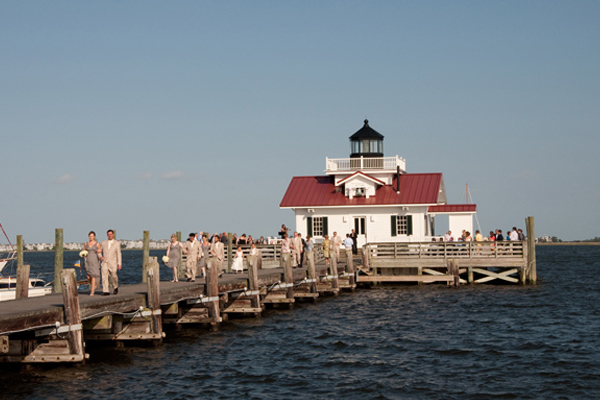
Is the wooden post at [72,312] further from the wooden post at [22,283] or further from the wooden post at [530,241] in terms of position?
the wooden post at [530,241]

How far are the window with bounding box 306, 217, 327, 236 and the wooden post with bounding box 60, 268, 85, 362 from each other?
1138 inches

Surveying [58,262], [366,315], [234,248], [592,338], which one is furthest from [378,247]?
[58,262]

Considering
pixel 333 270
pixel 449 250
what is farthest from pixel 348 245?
pixel 333 270

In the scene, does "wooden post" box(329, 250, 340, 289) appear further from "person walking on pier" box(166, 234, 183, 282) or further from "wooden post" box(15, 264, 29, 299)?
"wooden post" box(15, 264, 29, 299)

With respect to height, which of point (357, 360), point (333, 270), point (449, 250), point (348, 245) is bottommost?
point (357, 360)

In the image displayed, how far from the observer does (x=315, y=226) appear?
43.5 metres

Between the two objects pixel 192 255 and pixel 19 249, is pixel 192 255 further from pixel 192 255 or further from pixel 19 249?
pixel 19 249

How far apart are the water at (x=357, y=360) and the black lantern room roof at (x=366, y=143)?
66.1ft

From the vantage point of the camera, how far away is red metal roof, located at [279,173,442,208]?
138 ft

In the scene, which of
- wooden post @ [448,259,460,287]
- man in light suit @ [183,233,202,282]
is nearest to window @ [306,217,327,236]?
wooden post @ [448,259,460,287]

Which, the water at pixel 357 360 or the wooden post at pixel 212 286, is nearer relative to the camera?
the water at pixel 357 360

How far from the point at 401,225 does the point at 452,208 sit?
3.31 metres

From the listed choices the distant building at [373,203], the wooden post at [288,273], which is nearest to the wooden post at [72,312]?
the wooden post at [288,273]

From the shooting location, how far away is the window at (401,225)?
1646 inches
